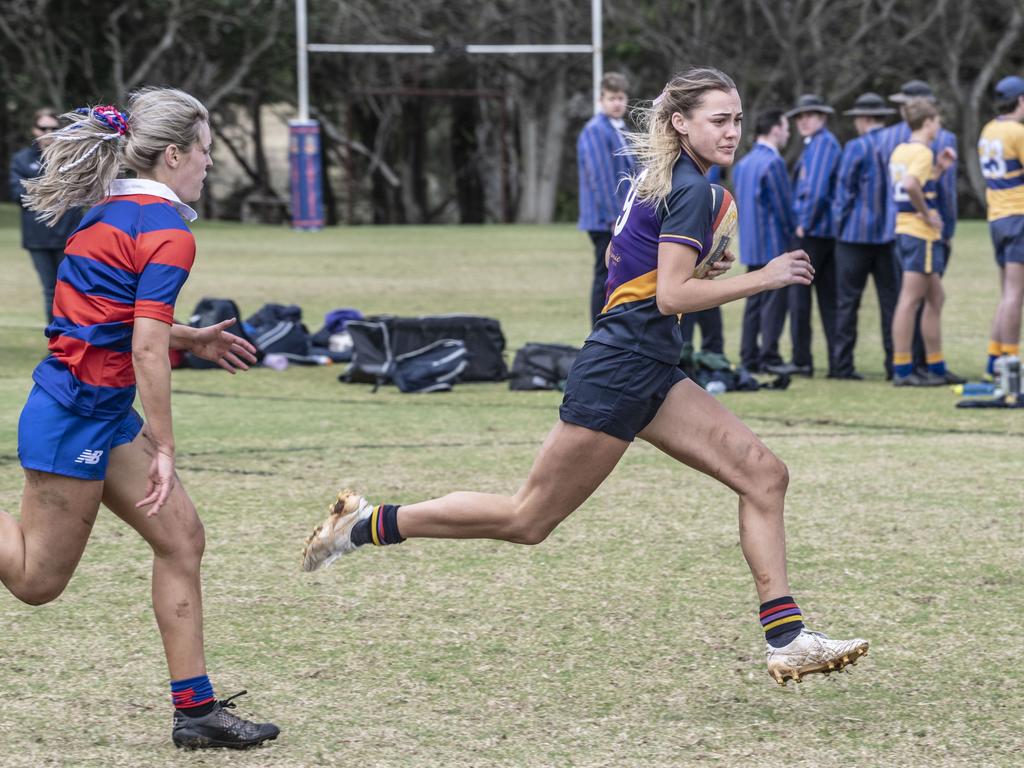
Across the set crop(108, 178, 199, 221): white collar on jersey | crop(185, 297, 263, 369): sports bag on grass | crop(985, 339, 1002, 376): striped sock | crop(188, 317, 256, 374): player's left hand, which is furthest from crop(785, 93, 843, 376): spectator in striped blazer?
crop(108, 178, 199, 221): white collar on jersey

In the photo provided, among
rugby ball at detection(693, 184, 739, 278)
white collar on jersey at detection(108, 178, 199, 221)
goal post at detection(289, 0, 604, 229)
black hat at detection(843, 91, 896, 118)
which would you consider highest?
white collar on jersey at detection(108, 178, 199, 221)

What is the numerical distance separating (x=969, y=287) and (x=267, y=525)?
14399 mm

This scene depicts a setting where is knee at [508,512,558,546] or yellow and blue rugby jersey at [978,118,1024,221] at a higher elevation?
yellow and blue rugby jersey at [978,118,1024,221]

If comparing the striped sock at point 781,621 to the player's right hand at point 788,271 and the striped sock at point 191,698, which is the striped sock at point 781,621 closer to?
the player's right hand at point 788,271

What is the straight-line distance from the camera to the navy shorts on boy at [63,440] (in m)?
3.98

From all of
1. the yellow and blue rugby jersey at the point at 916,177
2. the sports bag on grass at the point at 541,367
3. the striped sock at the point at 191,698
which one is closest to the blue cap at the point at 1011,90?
the yellow and blue rugby jersey at the point at 916,177

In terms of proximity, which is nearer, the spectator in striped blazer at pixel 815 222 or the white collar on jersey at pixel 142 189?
the white collar on jersey at pixel 142 189

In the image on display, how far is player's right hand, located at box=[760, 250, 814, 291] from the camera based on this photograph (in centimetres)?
439

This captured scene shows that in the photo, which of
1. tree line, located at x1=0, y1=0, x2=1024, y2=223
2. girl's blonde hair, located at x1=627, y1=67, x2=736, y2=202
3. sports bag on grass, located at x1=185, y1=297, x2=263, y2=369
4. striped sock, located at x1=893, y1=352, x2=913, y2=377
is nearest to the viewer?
girl's blonde hair, located at x1=627, y1=67, x2=736, y2=202

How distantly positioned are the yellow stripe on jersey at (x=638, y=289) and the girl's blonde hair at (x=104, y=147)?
50.1 inches

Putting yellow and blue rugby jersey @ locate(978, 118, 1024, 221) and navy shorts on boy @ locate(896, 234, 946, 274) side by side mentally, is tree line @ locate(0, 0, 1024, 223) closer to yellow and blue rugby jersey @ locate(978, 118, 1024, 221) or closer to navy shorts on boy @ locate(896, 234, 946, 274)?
navy shorts on boy @ locate(896, 234, 946, 274)

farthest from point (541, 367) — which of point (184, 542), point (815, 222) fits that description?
point (184, 542)

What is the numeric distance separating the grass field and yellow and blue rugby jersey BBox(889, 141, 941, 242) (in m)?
1.64

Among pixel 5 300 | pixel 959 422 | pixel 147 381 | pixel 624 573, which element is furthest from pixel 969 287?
pixel 147 381
